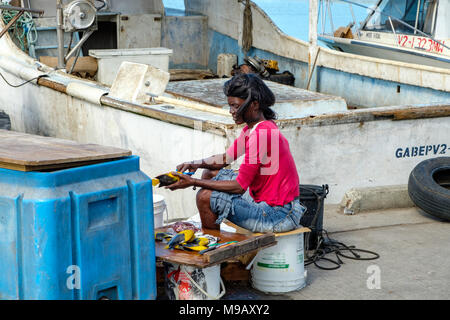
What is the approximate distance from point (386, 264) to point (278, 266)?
99 cm

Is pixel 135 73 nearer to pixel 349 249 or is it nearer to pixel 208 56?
pixel 349 249

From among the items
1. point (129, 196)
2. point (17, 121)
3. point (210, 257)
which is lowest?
point (17, 121)

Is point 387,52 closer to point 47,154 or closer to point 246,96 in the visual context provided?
point 246,96

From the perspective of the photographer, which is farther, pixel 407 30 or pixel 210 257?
pixel 407 30

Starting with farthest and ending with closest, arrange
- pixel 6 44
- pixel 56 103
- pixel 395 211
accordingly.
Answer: pixel 6 44 < pixel 56 103 < pixel 395 211

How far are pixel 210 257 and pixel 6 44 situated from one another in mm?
7905

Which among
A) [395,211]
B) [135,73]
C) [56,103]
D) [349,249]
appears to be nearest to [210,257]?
[349,249]

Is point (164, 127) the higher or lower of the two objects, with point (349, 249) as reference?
higher

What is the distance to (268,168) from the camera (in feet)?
14.0

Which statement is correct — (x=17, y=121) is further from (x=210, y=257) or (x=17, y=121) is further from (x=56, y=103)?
(x=210, y=257)

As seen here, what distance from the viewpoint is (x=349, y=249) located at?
5.11 meters

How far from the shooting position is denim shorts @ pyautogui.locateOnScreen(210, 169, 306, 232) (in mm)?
4242

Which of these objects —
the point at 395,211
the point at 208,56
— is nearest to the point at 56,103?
the point at 208,56
